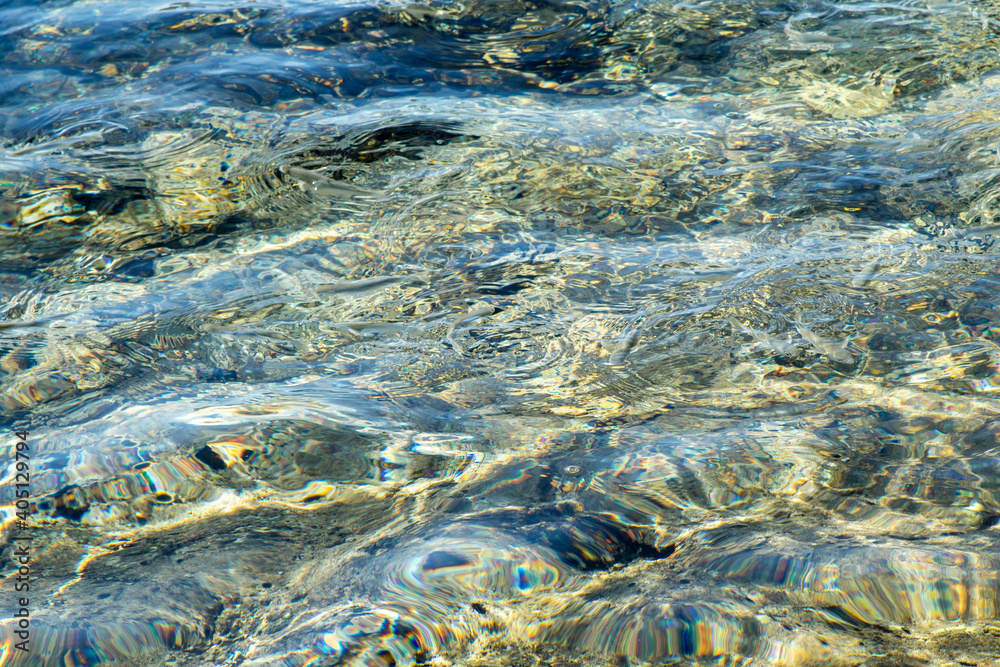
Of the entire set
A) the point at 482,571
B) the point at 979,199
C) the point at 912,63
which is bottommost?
the point at 482,571

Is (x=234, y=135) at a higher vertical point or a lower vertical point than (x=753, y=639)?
higher

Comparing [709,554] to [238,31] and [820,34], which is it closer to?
[820,34]

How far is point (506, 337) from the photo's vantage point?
2.69m

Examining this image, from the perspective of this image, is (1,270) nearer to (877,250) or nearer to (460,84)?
(460,84)

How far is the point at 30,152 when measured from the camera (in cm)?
378

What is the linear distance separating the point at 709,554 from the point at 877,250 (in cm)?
175

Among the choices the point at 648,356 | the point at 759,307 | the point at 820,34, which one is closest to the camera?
the point at 648,356

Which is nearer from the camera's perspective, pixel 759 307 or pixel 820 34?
pixel 759 307

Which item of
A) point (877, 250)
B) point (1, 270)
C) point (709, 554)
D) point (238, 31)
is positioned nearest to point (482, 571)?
point (709, 554)

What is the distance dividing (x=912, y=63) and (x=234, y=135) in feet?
11.7

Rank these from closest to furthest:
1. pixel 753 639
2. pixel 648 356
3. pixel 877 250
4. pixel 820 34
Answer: pixel 753 639, pixel 648 356, pixel 877 250, pixel 820 34

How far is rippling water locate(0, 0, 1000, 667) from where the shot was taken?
5.49ft

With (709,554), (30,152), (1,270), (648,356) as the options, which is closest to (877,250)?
(648,356)

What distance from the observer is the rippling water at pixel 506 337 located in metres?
1.67
